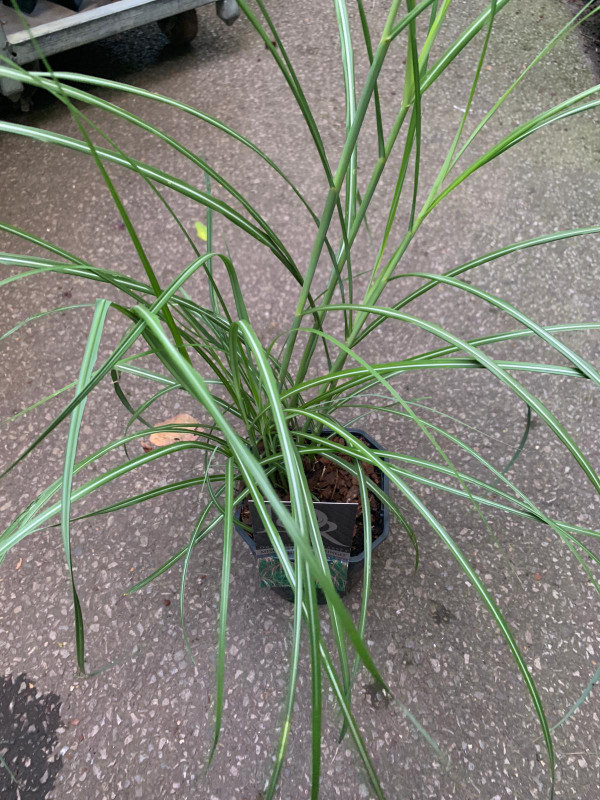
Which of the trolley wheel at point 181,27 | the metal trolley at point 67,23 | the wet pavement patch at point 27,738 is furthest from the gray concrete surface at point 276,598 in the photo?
the trolley wheel at point 181,27

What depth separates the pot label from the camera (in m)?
0.80

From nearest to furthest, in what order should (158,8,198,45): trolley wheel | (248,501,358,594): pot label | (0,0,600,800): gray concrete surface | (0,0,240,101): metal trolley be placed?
(248,501,358,594): pot label, (0,0,600,800): gray concrete surface, (0,0,240,101): metal trolley, (158,8,198,45): trolley wheel

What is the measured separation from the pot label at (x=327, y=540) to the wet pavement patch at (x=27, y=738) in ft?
1.25

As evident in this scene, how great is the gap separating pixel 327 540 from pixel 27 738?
0.54 meters

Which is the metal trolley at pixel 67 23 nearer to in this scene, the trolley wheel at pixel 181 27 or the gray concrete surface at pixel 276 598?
the trolley wheel at pixel 181 27

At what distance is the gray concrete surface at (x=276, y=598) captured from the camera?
916 millimetres

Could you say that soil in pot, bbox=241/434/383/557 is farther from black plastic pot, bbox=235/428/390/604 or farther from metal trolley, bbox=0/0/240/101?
metal trolley, bbox=0/0/240/101

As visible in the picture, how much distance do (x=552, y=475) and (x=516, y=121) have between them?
120 cm

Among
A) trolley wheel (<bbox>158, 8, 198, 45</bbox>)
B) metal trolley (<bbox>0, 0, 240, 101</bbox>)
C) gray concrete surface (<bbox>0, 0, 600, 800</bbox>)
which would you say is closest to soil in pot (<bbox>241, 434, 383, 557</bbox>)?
gray concrete surface (<bbox>0, 0, 600, 800</bbox>)

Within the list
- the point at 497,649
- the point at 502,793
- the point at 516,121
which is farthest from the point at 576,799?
the point at 516,121

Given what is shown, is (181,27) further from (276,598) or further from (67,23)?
(276,598)

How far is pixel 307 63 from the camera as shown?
2.09 metres

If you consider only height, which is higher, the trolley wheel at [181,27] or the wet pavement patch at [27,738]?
the trolley wheel at [181,27]

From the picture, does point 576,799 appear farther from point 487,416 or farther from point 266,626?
point 487,416
